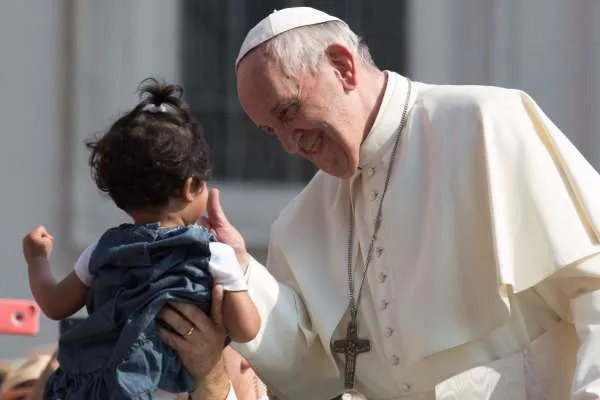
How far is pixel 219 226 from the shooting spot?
4133 mm

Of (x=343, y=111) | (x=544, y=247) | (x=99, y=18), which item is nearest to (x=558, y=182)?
(x=544, y=247)

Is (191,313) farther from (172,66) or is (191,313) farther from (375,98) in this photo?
(172,66)

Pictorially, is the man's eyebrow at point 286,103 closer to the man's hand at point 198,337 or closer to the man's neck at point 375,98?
the man's neck at point 375,98

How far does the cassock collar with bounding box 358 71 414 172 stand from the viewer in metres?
4.09

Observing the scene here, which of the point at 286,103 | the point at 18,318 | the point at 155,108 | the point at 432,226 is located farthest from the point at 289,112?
the point at 18,318

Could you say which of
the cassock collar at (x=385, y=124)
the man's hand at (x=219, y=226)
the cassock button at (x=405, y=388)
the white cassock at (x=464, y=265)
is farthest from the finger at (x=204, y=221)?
the cassock button at (x=405, y=388)

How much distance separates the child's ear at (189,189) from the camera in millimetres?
3814

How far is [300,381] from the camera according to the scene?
4.28 metres

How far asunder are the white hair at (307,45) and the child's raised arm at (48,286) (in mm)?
661

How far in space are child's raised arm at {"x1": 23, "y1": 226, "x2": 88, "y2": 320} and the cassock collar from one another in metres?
0.74

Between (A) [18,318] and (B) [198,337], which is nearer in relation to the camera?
(B) [198,337]

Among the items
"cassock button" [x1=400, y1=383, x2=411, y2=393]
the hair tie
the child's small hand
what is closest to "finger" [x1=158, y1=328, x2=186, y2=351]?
the child's small hand

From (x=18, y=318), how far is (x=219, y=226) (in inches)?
53.1

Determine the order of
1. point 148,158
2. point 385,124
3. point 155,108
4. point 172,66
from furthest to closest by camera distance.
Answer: point 172,66, point 385,124, point 155,108, point 148,158
